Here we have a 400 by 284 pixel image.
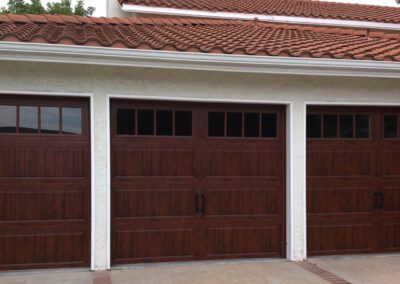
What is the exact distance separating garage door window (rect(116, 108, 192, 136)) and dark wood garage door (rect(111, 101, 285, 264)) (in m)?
0.01

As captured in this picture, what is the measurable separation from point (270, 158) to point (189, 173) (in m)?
1.27

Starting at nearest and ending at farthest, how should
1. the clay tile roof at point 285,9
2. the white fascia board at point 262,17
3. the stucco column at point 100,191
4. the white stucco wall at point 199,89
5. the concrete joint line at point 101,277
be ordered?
1. the concrete joint line at point 101,277
2. the white stucco wall at point 199,89
3. the stucco column at point 100,191
4. the white fascia board at point 262,17
5. the clay tile roof at point 285,9

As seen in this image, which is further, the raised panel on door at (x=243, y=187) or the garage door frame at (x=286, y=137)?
the raised panel on door at (x=243, y=187)

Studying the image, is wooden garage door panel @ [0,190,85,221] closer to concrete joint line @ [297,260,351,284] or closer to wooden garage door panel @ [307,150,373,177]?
concrete joint line @ [297,260,351,284]

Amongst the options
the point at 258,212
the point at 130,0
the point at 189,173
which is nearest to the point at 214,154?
the point at 189,173

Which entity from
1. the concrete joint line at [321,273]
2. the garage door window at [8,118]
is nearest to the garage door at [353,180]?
the concrete joint line at [321,273]

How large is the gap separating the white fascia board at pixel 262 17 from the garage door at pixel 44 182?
14.0 feet

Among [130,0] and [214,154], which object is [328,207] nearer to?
[214,154]

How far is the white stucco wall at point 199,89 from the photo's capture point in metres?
6.45

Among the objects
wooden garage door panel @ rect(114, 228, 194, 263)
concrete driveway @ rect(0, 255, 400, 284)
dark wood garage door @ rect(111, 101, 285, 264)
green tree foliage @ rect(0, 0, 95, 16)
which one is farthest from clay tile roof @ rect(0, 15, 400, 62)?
green tree foliage @ rect(0, 0, 95, 16)

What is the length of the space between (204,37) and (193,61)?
128 cm

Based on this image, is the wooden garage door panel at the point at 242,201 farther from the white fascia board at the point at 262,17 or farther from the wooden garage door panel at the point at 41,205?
the white fascia board at the point at 262,17

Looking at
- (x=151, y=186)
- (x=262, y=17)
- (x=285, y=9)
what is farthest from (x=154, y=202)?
(x=285, y=9)

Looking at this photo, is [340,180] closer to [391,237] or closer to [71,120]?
[391,237]
